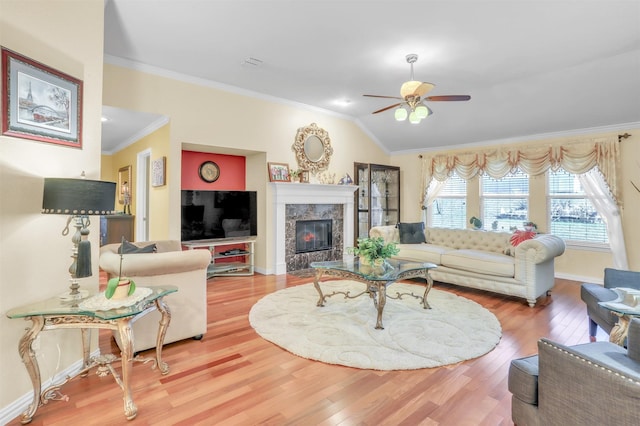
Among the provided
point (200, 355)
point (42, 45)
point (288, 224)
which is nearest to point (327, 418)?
point (200, 355)

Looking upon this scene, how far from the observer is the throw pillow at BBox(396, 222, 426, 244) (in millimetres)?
5660

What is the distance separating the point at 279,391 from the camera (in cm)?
219

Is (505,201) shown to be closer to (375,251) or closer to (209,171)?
(375,251)

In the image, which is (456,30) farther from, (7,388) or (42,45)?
(7,388)

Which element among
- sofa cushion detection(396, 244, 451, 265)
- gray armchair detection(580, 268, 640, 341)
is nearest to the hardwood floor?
gray armchair detection(580, 268, 640, 341)

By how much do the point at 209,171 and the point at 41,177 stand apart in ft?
12.0

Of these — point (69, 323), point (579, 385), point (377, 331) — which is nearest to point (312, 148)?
point (377, 331)

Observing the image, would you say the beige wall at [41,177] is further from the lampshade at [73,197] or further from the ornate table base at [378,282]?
the ornate table base at [378,282]

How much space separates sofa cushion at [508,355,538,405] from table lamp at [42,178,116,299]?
2.53 m

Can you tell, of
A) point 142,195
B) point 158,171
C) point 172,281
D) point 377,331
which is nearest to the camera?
point 172,281

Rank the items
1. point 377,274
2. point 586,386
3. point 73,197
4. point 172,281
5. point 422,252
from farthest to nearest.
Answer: point 422,252, point 377,274, point 172,281, point 73,197, point 586,386

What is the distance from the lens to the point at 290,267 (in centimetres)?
589

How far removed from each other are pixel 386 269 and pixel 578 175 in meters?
4.20

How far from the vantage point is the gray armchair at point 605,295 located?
2.63 meters
